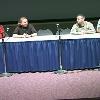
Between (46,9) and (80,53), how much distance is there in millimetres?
3341

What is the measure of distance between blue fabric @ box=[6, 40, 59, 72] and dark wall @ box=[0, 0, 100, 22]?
3.17 metres


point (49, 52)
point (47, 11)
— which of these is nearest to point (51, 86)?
point (49, 52)

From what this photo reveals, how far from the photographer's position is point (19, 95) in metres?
5.91

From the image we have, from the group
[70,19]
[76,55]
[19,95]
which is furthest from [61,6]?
[19,95]

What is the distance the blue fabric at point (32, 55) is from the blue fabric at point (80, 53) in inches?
8.6

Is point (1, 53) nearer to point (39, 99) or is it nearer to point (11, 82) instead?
point (11, 82)

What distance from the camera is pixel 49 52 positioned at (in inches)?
277

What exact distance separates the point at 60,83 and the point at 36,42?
116 cm

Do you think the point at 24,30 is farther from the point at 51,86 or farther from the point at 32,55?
the point at 51,86

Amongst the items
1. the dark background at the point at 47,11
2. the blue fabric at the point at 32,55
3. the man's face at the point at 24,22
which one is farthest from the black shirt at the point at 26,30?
the dark background at the point at 47,11

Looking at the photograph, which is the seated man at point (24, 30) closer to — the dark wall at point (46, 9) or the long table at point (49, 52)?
the long table at point (49, 52)

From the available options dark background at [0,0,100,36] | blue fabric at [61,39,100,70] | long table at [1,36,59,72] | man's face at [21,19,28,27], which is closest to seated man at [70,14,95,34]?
blue fabric at [61,39,100,70]

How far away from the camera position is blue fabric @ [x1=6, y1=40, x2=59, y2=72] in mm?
6992

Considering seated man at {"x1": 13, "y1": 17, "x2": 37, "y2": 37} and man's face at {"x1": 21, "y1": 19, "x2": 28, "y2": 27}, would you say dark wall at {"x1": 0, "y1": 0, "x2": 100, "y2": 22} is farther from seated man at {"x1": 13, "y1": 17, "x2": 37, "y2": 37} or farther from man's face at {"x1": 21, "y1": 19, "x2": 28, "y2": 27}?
man's face at {"x1": 21, "y1": 19, "x2": 28, "y2": 27}
